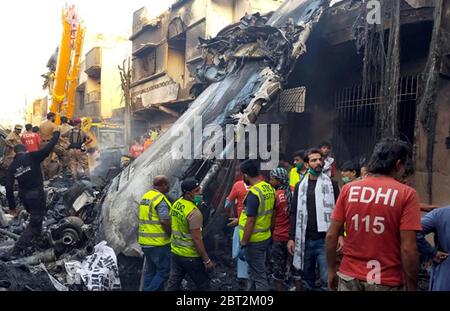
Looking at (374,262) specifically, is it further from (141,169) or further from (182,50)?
(182,50)

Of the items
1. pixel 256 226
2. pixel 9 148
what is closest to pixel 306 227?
pixel 256 226

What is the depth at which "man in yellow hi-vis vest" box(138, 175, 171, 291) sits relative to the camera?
3807mm

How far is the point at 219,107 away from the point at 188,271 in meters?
3.25

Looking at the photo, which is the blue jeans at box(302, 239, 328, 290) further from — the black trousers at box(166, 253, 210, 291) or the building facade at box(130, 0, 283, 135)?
the building facade at box(130, 0, 283, 135)

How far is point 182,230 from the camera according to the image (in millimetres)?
3551

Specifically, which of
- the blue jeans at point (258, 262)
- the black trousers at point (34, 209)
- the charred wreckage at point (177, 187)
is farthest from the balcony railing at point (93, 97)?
the blue jeans at point (258, 262)

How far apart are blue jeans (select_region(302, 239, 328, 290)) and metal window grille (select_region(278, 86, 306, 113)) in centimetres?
467

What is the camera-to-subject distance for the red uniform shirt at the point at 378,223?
2.22 meters

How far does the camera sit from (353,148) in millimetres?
6949

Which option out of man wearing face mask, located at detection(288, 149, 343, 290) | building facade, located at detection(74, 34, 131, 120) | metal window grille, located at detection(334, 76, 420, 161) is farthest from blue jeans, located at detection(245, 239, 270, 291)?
building facade, located at detection(74, 34, 131, 120)

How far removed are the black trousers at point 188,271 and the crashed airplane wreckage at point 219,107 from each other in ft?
4.19

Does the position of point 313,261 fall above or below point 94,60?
below

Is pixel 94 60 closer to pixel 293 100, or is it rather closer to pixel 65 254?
pixel 293 100
